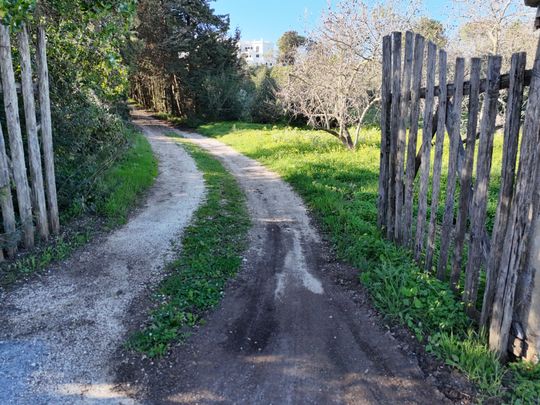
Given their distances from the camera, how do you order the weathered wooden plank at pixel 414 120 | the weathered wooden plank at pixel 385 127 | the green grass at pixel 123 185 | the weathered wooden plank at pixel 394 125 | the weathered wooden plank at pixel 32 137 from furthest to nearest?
1. the green grass at pixel 123 185
2. the weathered wooden plank at pixel 385 127
3. the weathered wooden plank at pixel 394 125
4. the weathered wooden plank at pixel 32 137
5. the weathered wooden plank at pixel 414 120

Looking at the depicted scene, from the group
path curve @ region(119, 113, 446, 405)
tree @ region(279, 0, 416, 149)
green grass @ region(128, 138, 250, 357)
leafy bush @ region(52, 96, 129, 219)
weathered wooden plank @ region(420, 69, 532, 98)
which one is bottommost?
path curve @ region(119, 113, 446, 405)

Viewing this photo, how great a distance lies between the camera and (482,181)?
3.81m

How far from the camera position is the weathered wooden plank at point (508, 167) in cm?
337

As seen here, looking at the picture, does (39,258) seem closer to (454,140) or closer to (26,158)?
(26,158)

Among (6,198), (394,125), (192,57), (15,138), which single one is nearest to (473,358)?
(394,125)

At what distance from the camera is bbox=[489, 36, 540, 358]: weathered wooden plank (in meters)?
3.24

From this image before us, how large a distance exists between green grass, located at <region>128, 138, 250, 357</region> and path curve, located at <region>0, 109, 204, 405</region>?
27cm

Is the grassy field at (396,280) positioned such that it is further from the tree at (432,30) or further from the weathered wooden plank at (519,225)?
the tree at (432,30)

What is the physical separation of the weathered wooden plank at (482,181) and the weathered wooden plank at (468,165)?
156 millimetres

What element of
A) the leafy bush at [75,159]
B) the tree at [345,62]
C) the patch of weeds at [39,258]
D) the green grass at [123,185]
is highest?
the tree at [345,62]

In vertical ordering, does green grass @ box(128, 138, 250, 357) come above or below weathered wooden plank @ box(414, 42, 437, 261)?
below

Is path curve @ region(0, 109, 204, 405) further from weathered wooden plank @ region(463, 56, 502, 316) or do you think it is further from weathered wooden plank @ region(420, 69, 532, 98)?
weathered wooden plank @ region(420, 69, 532, 98)

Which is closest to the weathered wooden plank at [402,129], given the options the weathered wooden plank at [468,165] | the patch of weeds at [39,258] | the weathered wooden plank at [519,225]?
the weathered wooden plank at [468,165]

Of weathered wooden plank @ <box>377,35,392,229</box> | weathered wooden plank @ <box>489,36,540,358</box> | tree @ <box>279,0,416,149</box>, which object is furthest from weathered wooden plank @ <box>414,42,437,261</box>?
tree @ <box>279,0,416,149</box>
